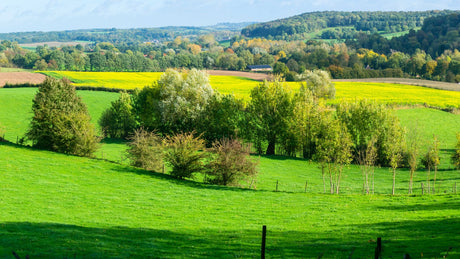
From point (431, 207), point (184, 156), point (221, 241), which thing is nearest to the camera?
point (221, 241)

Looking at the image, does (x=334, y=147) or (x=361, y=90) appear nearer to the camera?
(x=334, y=147)

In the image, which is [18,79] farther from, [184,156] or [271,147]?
[184,156]

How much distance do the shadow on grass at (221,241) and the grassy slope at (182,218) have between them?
44 mm

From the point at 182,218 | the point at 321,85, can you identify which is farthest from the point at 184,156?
the point at 321,85

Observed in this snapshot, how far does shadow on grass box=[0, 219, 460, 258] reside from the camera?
16.9 metres

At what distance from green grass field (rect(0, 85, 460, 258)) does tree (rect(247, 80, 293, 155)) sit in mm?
15970

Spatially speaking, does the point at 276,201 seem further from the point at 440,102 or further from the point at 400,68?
the point at 400,68

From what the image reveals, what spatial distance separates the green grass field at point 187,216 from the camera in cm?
1772

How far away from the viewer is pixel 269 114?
60.8 meters

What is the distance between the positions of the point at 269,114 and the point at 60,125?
1137 inches

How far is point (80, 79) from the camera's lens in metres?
121

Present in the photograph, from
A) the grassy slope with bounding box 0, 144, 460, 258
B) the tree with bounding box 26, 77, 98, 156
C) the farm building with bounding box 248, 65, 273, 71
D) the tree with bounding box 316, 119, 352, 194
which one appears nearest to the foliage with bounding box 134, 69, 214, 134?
the tree with bounding box 26, 77, 98, 156

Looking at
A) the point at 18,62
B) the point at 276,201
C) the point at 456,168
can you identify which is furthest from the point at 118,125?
the point at 18,62

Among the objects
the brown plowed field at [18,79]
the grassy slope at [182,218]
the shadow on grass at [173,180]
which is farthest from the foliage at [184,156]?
the brown plowed field at [18,79]
